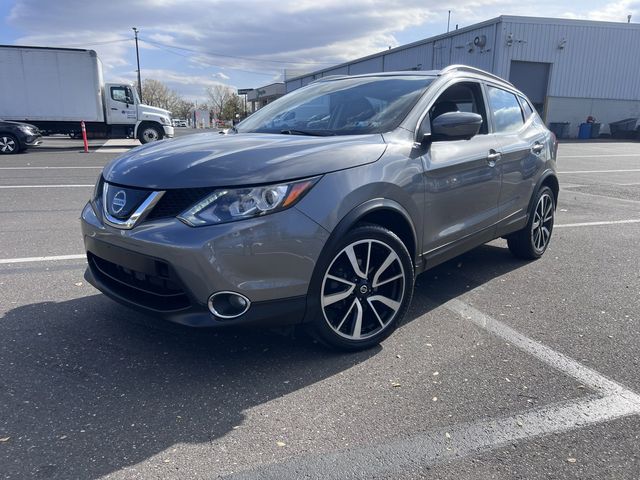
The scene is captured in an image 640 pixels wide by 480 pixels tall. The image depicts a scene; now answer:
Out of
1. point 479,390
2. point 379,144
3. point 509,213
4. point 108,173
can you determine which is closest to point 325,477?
point 479,390

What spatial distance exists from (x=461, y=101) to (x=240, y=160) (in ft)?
7.54

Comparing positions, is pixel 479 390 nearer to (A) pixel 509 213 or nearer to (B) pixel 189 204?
(B) pixel 189 204

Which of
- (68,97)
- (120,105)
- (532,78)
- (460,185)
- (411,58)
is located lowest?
(460,185)

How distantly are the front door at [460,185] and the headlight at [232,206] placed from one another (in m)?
1.26

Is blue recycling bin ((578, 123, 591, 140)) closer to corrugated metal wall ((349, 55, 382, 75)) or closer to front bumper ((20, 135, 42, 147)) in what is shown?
corrugated metal wall ((349, 55, 382, 75))

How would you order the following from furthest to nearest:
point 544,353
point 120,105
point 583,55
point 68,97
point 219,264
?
point 583,55, point 120,105, point 68,97, point 544,353, point 219,264

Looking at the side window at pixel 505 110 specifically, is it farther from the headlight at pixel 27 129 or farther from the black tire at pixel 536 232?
the headlight at pixel 27 129

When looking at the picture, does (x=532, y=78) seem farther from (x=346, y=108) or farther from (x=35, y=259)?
(x=35, y=259)

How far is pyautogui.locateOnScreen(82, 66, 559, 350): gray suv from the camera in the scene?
8.42ft

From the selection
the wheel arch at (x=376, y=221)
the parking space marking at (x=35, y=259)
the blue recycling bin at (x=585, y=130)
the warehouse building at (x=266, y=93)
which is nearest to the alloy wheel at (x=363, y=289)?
the wheel arch at (x=376, y=221)

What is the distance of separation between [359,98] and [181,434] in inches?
103

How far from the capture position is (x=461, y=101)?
4199mm

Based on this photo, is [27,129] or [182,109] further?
[182,109]

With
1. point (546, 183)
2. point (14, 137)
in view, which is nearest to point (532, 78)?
point (14, 137)
